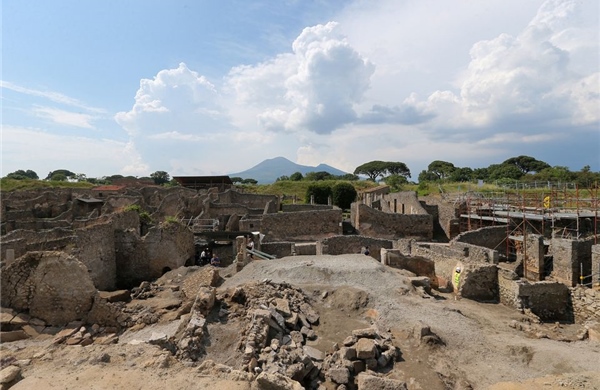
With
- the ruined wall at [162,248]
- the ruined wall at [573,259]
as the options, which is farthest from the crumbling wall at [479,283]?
the ruined wall at [162,248]

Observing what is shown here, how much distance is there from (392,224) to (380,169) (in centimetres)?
6779

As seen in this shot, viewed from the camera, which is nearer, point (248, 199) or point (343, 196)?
point (248, 199)

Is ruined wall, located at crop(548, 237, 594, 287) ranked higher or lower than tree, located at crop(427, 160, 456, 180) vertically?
lower

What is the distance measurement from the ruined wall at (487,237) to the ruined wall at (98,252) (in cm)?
1704

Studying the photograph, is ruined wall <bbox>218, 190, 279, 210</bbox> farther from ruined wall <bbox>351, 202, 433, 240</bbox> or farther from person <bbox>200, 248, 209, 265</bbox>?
person <bbox>200, 248, 209, 265</bbox>

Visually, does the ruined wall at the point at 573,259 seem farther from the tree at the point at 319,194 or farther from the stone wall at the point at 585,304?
the tree at the point at 319,194

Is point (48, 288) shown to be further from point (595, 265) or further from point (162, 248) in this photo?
point (595, 265)

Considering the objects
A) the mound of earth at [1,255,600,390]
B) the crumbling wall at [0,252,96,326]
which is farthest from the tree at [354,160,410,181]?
the crumbling wall at [0,252,96,326]

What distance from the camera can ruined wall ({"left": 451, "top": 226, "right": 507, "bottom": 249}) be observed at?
18125mm

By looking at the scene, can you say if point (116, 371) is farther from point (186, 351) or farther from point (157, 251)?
point (157, 251)

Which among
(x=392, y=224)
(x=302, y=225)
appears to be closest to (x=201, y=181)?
(x=302, y=225)

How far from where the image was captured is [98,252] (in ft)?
46.9

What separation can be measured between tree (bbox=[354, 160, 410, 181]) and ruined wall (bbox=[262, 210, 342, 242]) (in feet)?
220

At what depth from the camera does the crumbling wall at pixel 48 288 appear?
9289 mm
